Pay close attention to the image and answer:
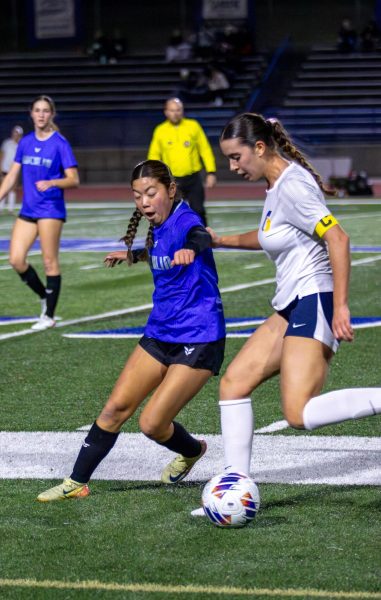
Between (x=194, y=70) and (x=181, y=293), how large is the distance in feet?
122

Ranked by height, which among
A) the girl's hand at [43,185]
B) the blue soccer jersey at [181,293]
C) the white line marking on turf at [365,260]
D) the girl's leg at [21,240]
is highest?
the blue soccer jersey at [181,293]

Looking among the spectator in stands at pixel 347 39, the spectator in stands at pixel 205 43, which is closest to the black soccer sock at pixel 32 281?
the spectator in stands at pixel 205 43

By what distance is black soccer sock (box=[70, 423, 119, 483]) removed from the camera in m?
6.06

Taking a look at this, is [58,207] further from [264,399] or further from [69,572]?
[69,572]

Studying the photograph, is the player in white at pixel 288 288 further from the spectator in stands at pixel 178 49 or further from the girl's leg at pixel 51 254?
the spectator in stands at pixel 178 49

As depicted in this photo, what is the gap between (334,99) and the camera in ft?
136

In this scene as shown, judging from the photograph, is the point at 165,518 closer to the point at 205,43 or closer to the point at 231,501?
the point at 231,501

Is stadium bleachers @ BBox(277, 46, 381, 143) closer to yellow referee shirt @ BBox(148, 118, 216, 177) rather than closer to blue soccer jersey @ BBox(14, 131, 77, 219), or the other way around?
yellow referee shirt @ BBox(148, 118, 216, 177)

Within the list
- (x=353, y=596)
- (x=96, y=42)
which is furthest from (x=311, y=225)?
(x=96, y=42)

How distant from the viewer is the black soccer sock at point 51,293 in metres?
12.2

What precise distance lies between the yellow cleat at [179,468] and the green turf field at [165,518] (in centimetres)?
7

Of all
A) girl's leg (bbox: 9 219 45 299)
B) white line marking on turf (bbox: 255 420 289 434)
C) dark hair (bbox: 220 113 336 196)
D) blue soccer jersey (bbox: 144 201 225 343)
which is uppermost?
dark hair (bbox: 220 113 336 196)

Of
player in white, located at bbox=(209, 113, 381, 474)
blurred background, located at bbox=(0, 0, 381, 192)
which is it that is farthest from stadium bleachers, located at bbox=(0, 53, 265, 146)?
player in white, located at bbox=(209, 113, 381, 474)

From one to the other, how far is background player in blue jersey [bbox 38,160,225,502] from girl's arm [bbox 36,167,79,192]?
5.65 m
